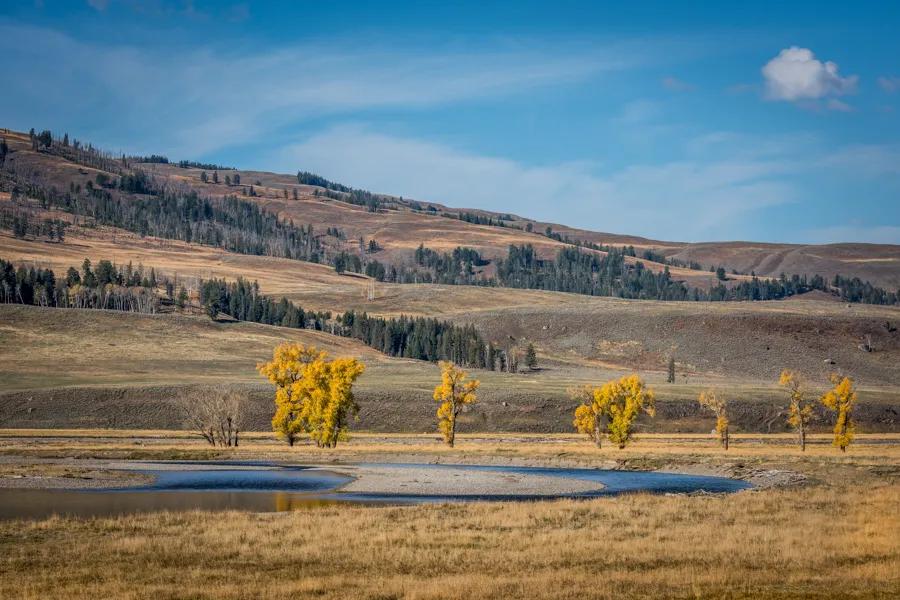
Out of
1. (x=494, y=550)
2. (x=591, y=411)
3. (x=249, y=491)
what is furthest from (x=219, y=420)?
(x=494, y=550)

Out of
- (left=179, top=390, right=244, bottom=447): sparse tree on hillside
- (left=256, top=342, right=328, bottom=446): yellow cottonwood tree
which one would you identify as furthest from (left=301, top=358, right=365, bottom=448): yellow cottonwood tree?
(left=179, top=390, right=244, bottom=447): sparse tree on hillside

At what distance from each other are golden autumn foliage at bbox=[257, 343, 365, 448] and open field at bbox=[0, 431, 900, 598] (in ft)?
133

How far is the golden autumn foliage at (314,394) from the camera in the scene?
272 feet

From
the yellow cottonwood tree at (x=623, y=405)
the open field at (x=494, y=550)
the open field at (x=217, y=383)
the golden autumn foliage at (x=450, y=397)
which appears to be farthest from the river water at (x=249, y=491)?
the open field at (x=217, y=383)

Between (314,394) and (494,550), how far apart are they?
55.3 metres

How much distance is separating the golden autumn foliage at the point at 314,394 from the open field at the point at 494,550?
40430 mm

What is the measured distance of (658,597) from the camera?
21.3 meters

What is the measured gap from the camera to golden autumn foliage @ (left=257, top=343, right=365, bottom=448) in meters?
82.8

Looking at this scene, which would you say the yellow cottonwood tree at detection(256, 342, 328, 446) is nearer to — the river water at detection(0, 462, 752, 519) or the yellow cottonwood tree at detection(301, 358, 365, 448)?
the yellow cottonwood tree at detection(301, 358, 365, 448)

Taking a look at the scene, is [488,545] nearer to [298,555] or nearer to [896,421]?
[298,555]

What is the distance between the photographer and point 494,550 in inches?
1142

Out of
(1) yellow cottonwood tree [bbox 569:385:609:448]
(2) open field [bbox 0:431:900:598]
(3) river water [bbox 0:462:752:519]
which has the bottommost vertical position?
(3) river water [bbox 0:462:752:519]

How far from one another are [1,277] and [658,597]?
648ft

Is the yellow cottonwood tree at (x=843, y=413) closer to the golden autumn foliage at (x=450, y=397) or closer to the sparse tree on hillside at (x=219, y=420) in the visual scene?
the golden autumn foliage at (x=450, y=397)
